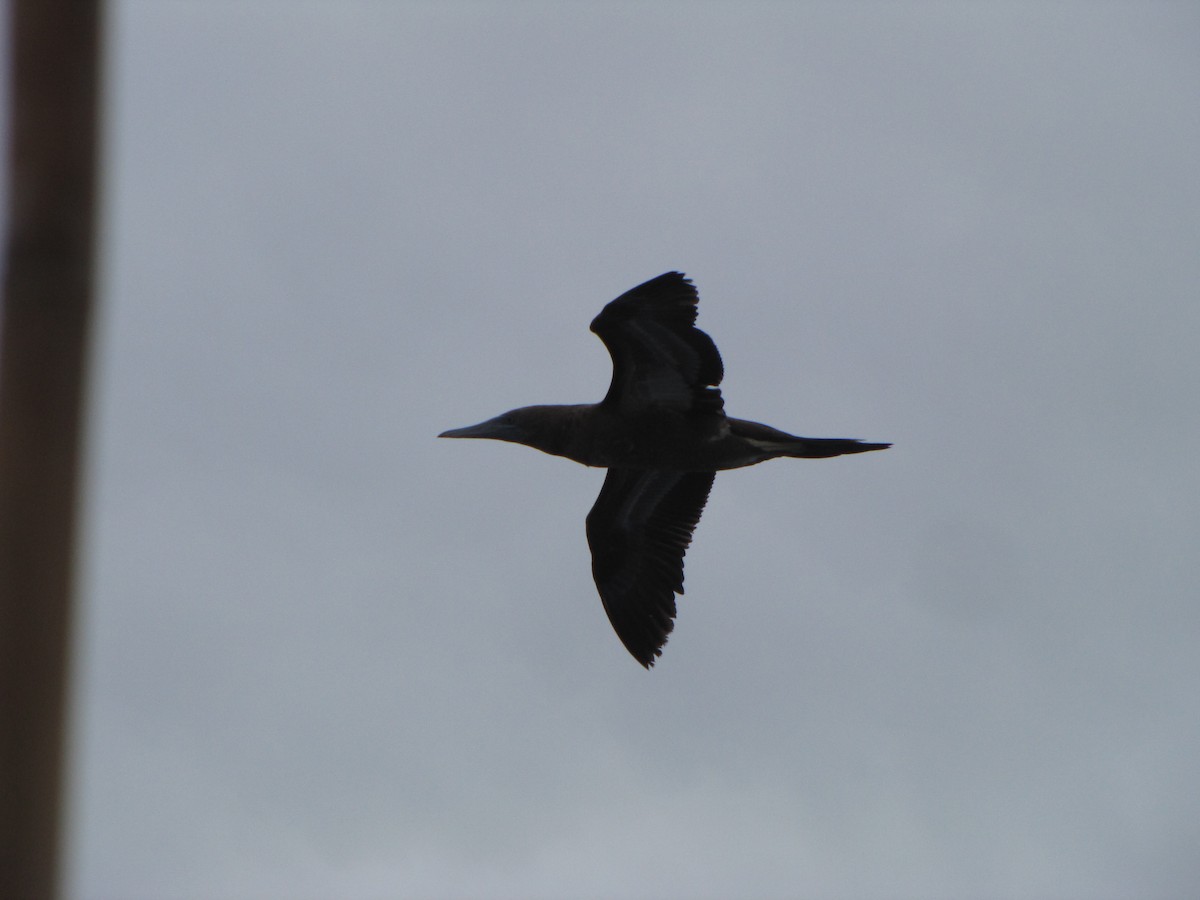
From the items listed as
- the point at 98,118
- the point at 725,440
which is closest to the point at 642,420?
the point at 725,440

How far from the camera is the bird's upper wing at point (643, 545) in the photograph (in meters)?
13.8

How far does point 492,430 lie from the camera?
1303cm

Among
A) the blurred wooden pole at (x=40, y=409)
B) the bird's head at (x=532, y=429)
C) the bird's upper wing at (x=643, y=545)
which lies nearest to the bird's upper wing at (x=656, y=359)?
the bird's head at (x=532, y=429)

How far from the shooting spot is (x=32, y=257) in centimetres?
117

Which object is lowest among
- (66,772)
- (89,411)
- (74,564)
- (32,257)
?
(66,772)

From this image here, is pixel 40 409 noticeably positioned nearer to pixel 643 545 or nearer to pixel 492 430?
pixel 492 430

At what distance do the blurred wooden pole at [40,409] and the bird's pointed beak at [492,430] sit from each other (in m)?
11.7

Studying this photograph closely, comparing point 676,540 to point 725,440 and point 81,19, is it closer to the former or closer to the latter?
point 725,440

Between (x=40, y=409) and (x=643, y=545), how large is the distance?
13.2 meters

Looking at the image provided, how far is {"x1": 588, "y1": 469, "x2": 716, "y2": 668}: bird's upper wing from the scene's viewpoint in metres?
13.8

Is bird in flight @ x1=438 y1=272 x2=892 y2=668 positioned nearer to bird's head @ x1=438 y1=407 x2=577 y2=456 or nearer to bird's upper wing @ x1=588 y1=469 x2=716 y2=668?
bird's head @ x1=438 y1=407 x2=577 y2=456

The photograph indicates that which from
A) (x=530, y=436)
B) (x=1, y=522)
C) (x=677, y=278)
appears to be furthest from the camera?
(x=530, y=436)

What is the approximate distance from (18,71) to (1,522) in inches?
16.2

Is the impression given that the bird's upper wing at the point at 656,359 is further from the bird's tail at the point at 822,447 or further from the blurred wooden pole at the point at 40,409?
the blurred wooden pole at the point at 40,409
